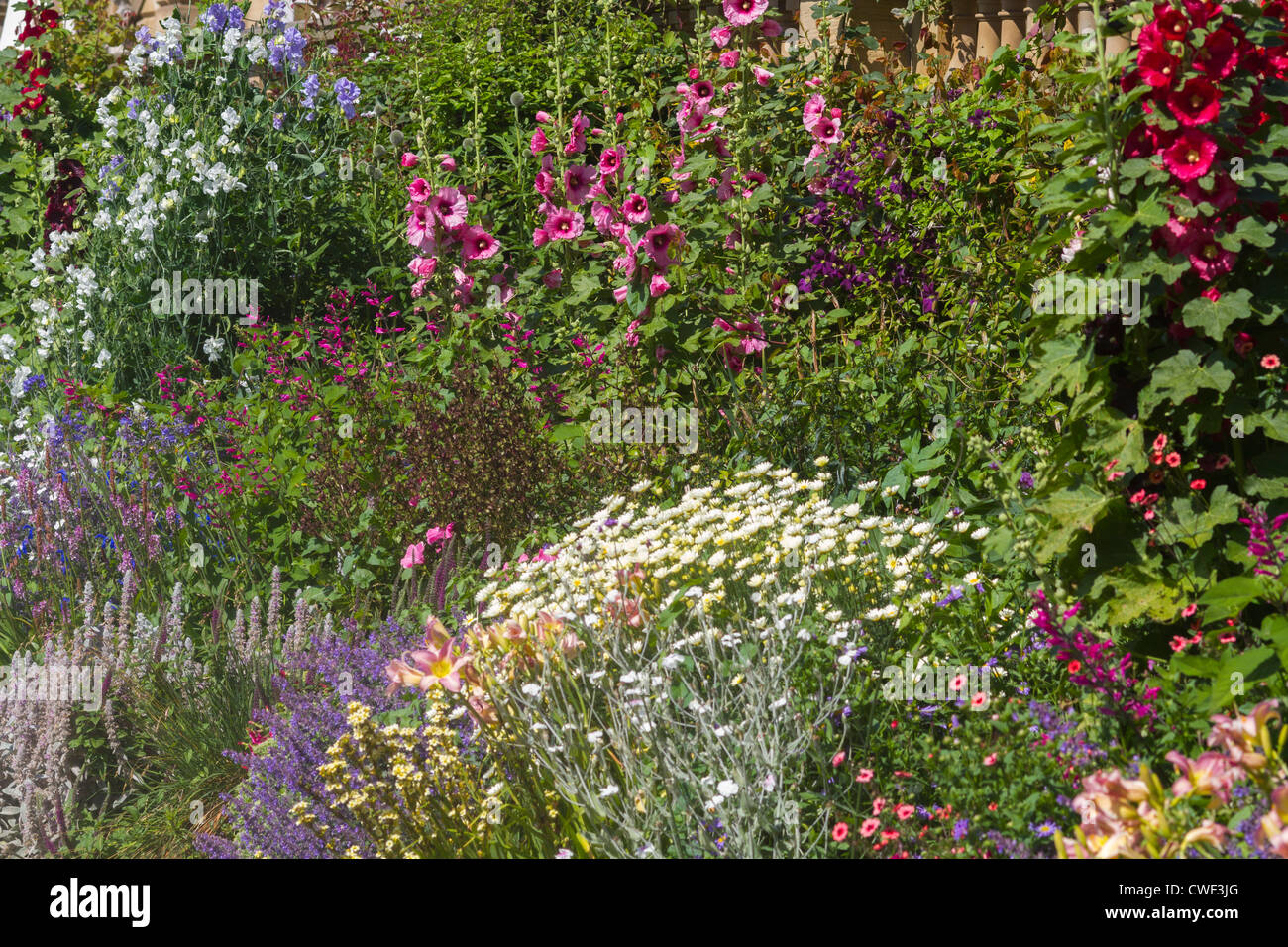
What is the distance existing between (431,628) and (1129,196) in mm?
1998

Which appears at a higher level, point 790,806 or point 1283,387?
point 1283,387

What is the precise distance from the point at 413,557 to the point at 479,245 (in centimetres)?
170

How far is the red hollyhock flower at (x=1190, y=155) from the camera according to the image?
283 cm

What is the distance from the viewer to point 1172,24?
284 cm

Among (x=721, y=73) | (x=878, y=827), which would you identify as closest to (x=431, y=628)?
(x=878, y=827)

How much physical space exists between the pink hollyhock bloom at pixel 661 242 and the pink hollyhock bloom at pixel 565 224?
2.21 ft

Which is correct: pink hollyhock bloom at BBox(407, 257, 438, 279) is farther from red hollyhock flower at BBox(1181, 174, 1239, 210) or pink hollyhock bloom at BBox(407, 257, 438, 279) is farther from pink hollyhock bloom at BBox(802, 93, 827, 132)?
red hollyhock flower at BBox(1181, 174, 1239, 210)

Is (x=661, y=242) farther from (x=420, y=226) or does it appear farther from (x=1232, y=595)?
(x=1232, y=595)

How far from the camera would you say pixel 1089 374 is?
2998 mm

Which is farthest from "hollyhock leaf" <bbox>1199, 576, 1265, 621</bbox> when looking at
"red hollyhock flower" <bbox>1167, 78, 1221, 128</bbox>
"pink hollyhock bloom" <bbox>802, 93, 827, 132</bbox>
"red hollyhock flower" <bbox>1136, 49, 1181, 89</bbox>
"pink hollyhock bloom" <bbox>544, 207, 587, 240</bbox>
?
"pink hollyhock bloom" <bbox>802, 93, 827, 132</bbox>

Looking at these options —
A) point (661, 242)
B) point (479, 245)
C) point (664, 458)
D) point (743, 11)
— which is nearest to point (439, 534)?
point (664, 458)

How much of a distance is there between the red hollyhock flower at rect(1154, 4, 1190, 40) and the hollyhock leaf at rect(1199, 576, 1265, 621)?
4.07 feet

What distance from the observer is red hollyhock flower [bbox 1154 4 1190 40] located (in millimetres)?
2830

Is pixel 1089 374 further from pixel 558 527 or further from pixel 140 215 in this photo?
pixel 140 215
